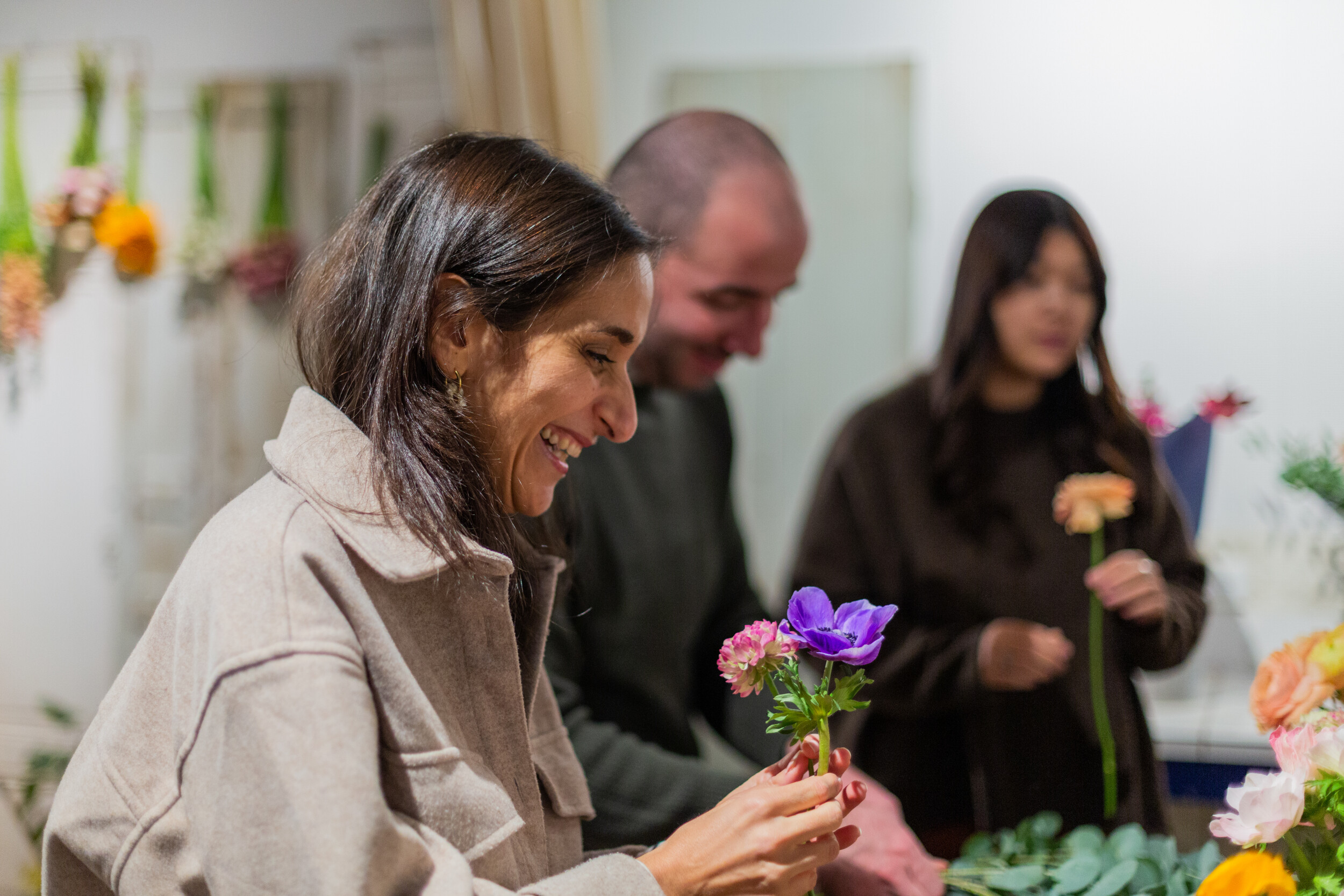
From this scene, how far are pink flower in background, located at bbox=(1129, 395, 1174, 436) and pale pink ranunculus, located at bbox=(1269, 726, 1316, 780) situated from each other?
48 centimetres

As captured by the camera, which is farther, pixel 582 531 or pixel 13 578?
pixel 13 578

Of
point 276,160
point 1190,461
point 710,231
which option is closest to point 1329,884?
point 1190,461

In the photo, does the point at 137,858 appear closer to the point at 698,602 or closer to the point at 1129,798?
the point at 698,602

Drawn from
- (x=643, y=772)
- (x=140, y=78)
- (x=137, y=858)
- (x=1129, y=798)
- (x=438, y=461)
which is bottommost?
(x=1129, y=798)

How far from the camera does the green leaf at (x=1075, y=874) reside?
1.00 m

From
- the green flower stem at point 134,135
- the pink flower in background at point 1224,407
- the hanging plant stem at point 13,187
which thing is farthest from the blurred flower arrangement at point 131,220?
the pink flower in background at point 1224,407

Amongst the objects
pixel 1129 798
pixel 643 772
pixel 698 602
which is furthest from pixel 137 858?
pixel 1129 798

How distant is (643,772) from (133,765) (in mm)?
537

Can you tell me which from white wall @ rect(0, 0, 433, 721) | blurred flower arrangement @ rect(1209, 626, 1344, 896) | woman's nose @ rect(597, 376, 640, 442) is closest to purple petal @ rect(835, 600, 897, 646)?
woman's nose @ rect(597, 376, 640, 442)

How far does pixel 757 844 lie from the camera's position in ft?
2.35

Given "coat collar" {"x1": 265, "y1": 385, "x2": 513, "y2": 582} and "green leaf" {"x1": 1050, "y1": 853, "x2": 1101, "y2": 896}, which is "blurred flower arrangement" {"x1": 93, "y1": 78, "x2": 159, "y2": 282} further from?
"green leaf" {"x1": 1050, "y1": 853, "x2": 1101, "y2": 896}

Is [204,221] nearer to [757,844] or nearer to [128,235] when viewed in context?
[128,235]

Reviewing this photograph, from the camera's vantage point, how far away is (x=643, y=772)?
3.65 feet

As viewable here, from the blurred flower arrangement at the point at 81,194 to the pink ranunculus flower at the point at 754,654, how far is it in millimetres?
1313
